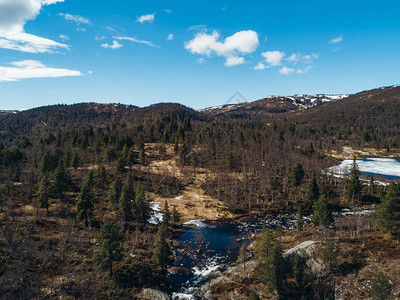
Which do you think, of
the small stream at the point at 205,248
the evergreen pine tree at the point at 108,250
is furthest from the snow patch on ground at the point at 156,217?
the evergreen pine tree at the point at 108,250

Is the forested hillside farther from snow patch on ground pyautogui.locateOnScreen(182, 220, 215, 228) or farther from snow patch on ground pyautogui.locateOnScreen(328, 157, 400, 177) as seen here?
snow patch on ground pyautogui.locateOnScreen(328, 157, 400, 177)

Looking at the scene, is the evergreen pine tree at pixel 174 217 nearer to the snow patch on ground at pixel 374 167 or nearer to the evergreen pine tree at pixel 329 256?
the evergreen pine tree at pixel 329 256

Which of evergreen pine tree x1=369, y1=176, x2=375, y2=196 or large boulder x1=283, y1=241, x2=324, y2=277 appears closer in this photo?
large boulder x1=283, y1=241, x2=324, y2=277

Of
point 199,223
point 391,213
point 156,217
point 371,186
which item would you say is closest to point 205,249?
point 199,223

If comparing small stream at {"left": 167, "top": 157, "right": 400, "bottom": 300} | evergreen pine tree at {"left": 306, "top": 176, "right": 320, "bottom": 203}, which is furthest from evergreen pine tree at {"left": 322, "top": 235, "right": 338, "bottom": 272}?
evergreen pine tree at {"left": 306, "top": 176, "right": 320, "bottom": 203}

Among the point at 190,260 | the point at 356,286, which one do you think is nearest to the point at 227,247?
the point at 190,260

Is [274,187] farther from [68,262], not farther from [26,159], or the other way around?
[26,159]
